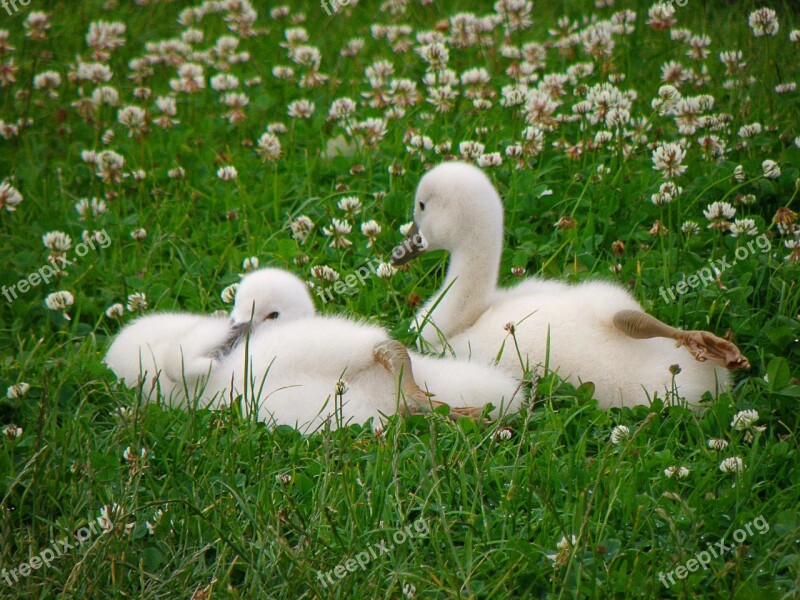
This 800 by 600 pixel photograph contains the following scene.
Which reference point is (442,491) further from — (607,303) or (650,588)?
(607,303)

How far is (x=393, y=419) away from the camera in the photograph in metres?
3.62

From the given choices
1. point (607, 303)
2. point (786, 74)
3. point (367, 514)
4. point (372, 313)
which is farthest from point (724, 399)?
point (786, 74)

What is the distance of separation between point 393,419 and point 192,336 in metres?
1.00

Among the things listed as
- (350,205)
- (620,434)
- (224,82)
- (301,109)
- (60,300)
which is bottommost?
(620,434)

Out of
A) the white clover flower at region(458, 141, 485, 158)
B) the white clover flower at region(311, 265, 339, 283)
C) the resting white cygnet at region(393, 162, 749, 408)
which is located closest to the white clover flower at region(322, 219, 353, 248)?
the white clover flower at region(311, 265, 339, 283)

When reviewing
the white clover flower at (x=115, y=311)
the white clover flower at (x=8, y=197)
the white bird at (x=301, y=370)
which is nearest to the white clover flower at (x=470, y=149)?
the white bird at (x=301, y=370)

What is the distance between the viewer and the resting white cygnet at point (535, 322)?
387 centimetres

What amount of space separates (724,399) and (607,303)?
60 centimetres

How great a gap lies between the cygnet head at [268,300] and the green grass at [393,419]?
0.49 m

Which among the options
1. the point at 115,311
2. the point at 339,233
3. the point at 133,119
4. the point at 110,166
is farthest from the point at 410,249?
the point at 133,119

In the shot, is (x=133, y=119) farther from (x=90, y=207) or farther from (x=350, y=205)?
(x=350, y=205)

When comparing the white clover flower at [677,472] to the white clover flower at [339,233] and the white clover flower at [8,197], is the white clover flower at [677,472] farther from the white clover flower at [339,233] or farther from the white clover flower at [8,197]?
the white clover flower at [8,197]

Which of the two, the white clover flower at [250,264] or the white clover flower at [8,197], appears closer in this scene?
the white clover flower at [250,264]

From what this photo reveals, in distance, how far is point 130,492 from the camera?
132 inches
